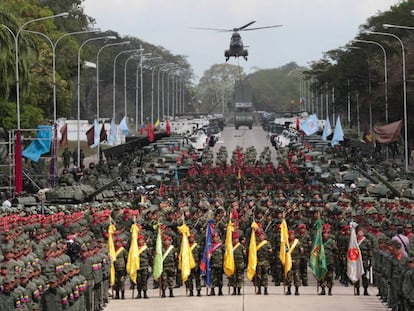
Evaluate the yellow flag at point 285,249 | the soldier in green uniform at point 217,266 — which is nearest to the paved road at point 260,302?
the soldier in green uniform at point 217,266

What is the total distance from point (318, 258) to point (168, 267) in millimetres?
3198

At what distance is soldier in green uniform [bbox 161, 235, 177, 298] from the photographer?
106 ft

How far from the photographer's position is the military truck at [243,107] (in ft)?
485

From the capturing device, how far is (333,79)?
11731cm

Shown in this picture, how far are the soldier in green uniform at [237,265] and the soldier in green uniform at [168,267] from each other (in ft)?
4.19

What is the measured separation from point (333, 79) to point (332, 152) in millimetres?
42942

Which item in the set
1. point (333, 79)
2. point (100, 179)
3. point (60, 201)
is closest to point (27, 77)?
point (100, 179)

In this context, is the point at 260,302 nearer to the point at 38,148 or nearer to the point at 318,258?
the point at 318,258

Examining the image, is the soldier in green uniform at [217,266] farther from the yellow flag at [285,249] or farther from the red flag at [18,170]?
the red flag at [18,170]

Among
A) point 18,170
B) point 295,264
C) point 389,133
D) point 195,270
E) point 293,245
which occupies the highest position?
point 389,133

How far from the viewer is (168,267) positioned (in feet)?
106

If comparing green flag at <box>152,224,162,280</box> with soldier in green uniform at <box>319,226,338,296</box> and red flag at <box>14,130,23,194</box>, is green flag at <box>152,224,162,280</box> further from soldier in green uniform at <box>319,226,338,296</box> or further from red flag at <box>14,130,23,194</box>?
red flag at <box>14,130,23,194</box>

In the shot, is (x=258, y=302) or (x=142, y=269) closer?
(x=258, y=302)

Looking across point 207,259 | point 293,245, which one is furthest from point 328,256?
point 207,259
